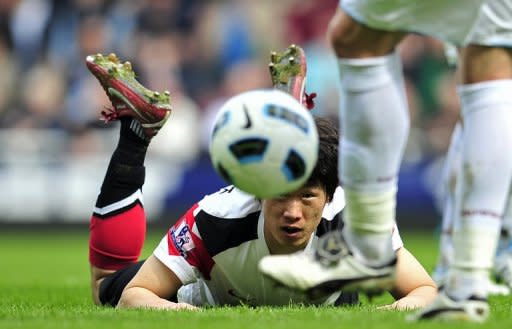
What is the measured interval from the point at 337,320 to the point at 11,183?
10.8 meters

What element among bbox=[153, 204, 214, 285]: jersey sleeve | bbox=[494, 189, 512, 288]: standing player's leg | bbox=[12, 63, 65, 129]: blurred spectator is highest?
bbox=[153, 204, 214, 285]: jersey sleeve

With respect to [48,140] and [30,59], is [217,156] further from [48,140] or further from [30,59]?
[30,59]

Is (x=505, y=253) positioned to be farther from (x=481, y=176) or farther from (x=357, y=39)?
(x=357, y=39)

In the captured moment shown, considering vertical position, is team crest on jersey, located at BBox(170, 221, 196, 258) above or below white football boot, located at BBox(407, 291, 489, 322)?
below

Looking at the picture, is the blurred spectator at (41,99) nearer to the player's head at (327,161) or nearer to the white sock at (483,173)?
the player's head at (327,161)

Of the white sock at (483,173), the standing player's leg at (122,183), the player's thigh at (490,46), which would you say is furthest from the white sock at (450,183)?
the standing player's leg at (122,183)

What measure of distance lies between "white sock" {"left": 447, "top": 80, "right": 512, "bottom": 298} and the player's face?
4.20 ft

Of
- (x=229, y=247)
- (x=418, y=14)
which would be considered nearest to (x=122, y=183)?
(x=229, y=247)

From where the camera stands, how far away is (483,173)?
12.5 ft

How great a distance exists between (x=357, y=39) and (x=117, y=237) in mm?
2645

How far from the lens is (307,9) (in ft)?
52.4

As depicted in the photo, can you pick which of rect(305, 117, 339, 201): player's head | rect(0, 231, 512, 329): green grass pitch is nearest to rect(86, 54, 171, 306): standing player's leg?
rect(0, 231, 512, 329): green grass pitch

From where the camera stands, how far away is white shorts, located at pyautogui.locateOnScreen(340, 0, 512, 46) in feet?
12.2

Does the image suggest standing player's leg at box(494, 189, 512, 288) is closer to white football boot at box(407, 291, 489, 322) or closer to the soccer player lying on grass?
the soccer player lying on grass
